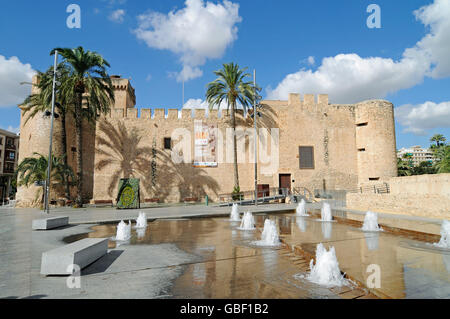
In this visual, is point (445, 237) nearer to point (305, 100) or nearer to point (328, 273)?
point (328, 273)

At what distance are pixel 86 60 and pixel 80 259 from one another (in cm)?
2011

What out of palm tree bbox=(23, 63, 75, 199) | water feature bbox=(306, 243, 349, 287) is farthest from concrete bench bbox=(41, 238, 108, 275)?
palm tree bbox=(23, 63, 75, 199)

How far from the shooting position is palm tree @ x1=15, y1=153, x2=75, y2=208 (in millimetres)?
19594

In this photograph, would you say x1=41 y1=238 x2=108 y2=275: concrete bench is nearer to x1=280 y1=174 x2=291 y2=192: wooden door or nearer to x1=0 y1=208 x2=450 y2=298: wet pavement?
x1=0 y1=208 x2=450 y2=298: wet pavement

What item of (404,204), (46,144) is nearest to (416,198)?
(404,204)

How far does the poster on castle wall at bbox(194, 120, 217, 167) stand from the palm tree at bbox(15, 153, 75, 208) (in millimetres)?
10807

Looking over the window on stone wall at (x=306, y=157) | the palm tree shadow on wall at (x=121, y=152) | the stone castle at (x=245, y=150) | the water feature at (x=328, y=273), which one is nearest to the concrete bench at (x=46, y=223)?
the water feature at (x=328, y=273)

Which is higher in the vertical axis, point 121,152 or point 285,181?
point 121,152

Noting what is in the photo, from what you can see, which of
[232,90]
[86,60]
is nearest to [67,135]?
[86,60]

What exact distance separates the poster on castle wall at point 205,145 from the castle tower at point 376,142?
15.0 metres

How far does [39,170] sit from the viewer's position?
773 inches

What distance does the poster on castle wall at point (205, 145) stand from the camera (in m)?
26.4

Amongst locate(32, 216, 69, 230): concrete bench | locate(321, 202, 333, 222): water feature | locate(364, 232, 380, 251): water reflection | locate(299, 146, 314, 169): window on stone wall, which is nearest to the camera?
locate(364, 232, 380, 251): water reflection

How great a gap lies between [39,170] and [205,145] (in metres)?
13.5
